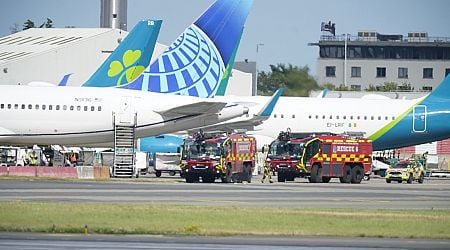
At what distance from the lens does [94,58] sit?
103250 millimetres

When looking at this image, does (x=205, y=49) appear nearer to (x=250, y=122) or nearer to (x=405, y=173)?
(x=250, y=122)

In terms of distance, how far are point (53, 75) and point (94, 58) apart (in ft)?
16.3

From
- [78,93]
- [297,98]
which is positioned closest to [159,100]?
[78,93]

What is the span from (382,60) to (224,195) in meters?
128

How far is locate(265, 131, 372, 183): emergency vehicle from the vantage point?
213ft

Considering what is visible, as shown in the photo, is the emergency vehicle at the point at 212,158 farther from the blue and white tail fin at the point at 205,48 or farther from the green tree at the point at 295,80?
the green tree at the point at 295,80

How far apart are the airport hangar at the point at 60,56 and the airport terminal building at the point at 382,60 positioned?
5698 cm

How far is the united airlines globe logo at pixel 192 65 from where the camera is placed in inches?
2803

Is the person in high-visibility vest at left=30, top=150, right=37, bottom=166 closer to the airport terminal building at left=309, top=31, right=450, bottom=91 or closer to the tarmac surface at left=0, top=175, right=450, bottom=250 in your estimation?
the tarmac surface at left=0, top=175, right=450, bottom=250

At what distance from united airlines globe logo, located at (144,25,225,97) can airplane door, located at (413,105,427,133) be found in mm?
19196

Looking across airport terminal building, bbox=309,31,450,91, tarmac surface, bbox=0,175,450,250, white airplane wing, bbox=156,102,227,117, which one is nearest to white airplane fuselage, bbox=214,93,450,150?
white airplane wing, bbox=156,102,227,117

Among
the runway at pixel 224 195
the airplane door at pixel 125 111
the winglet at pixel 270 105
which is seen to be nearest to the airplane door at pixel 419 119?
the winglet at pixel 270 105

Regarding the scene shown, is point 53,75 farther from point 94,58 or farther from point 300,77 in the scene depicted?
point 300,77

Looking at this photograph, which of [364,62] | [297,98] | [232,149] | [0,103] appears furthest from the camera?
[364,62]
